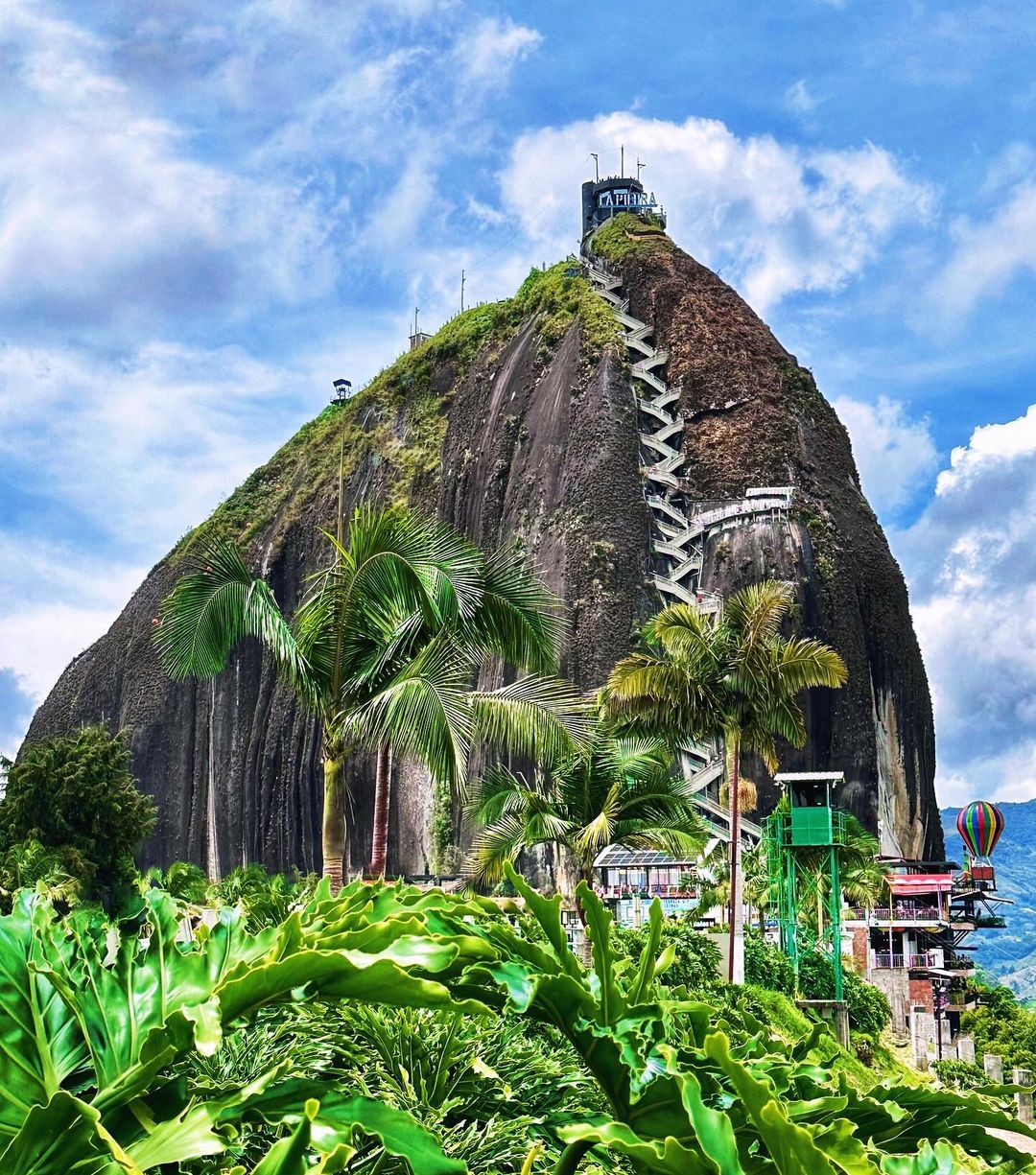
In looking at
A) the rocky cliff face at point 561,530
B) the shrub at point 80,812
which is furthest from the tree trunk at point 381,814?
the rocky cliff face at point 561,530

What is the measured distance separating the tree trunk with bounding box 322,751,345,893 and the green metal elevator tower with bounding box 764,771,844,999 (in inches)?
529

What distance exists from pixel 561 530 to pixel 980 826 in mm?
19911

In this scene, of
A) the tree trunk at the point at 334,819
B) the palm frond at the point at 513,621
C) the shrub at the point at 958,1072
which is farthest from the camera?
the shrub at the point at 958,1072

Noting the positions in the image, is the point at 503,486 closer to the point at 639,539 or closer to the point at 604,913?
the point at 639,539

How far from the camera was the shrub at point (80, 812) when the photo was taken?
3791 cm

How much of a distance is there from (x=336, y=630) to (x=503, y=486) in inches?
1777

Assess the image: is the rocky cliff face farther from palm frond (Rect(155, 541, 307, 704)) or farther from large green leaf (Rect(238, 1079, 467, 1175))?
large green leaf (Rect(238, 1079, 467, 1175))

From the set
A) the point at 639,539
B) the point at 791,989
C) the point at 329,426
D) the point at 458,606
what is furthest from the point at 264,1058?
the point at 329,426

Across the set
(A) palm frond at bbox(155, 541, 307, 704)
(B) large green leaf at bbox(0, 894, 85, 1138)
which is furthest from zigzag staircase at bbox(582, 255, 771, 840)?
(B) large green leaf at bbox(0, 894, 85, 1138)

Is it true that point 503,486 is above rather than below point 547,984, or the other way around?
above

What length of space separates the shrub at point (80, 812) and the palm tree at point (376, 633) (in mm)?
23859

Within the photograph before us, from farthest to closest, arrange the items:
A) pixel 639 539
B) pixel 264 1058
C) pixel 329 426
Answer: pixel 329 426 < pixel 639 539 < pixel 264 1058

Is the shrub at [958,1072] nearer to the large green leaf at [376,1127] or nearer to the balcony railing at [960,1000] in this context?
the balcony railing at [960,1000]

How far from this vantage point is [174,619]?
1534 cm
